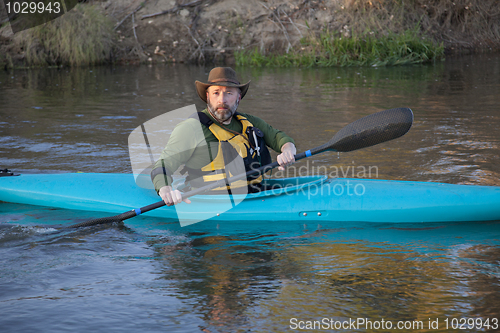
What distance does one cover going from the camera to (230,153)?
3307 millimetres

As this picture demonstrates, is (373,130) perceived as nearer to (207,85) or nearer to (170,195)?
(207,85)

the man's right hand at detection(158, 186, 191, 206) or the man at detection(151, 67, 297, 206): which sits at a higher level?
the man at detection(151, 67, 297, 206)

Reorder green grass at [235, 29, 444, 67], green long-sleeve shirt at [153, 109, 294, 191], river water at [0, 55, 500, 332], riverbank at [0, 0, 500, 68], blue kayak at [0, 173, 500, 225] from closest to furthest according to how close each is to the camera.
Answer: river water at [0, 55, 500, 332]
green long-sleeve shirt at [153, 109, 294, 191]
blue kayak at [0, 173, 500, 225]
green grass at [235, 29, 444, 67]
riverbank at [0, 0, 500, 68]

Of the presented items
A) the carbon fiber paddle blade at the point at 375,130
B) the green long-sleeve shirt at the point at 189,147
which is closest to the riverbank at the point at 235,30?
the carbon fiber paddle blade at the point at 375,130

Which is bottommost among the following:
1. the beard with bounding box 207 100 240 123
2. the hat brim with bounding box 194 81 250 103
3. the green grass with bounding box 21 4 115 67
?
the beard with bounding box 207 100 240 123

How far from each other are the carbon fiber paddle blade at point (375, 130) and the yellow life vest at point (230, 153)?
0.57 m

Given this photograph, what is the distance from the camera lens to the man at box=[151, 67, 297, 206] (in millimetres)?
3236

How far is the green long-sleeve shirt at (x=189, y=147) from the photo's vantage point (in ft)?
10.5

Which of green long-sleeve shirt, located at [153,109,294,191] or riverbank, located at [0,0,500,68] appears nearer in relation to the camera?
green long-sleeve shirt, located at [153,109,294,191]

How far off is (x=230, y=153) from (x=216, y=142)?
0.11 m

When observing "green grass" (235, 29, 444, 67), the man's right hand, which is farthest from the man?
"green grass" (235, 29, 444, 67)

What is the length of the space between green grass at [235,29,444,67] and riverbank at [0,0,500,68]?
0.04 meters

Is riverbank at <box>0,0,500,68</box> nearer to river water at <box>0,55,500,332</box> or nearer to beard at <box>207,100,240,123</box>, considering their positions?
river water at <box>0,55,500,332</box>

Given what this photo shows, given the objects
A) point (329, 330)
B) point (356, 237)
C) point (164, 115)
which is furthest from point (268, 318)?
point (164, 115)
